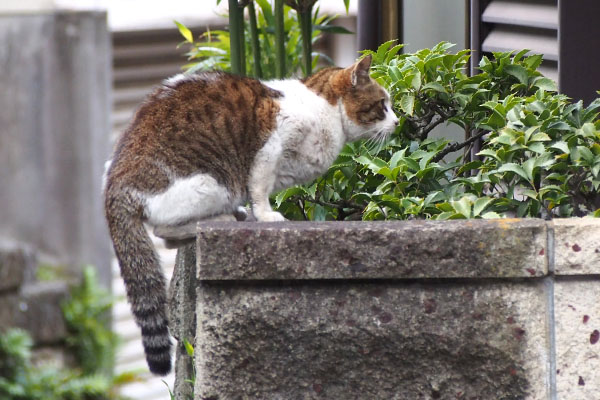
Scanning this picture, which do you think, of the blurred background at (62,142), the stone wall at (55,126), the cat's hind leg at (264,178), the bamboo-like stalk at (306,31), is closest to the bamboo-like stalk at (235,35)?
the bamboo-like stalk at (306,31)

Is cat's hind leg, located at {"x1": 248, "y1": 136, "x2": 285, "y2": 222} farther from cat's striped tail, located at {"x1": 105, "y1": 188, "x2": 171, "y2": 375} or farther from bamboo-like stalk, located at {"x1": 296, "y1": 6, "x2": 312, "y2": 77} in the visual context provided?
bamboo-like stalk, located at {"x1": 296, "y1": 6, "x2": 312, "y2": 77}

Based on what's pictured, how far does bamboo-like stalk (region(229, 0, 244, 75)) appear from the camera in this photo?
3352 millimetres

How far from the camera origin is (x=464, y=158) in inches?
121

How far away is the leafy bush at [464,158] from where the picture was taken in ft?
8.14

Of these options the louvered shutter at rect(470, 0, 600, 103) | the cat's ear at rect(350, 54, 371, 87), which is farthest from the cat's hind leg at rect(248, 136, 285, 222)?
the louvered shutter at rect(470, 0, 600, 103)

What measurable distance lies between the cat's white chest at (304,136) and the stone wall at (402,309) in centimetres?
58

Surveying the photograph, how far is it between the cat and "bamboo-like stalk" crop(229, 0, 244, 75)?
537mm

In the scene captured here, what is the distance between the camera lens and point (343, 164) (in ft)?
9.71

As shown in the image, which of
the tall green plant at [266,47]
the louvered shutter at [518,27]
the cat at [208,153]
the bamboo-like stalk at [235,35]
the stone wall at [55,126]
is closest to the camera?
the cat at [208,153]

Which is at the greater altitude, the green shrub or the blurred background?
the blurred background

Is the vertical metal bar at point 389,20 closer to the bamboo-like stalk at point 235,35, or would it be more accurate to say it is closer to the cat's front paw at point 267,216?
the bamboo-like stalk at point 235,35

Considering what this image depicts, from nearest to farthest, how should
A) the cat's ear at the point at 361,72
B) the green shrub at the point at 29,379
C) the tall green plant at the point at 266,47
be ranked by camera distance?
the cat's ear at the point at 361,72, the tall green plant at the point at 266,47, the green shrub at the point at 29,379

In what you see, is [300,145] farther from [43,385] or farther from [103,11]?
[103,11]

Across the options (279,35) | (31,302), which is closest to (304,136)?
(279,35)
